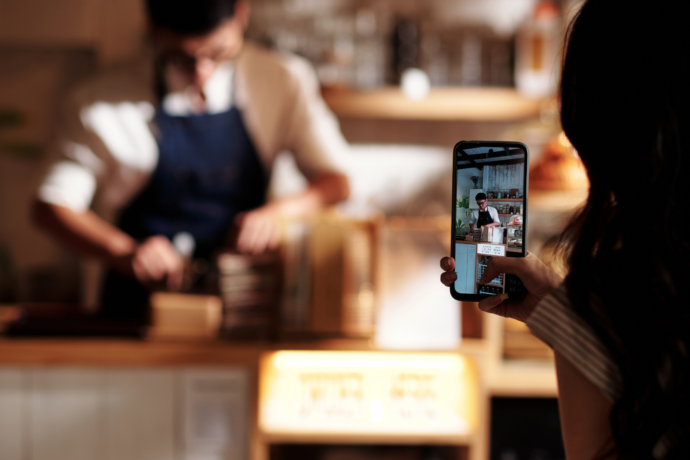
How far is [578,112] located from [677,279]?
172 mm

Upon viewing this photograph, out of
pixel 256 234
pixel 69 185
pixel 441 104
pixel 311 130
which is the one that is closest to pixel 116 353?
pixel 256 234

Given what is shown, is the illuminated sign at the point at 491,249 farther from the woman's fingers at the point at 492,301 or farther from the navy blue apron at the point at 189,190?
the navy blue apron at the point at 189,190

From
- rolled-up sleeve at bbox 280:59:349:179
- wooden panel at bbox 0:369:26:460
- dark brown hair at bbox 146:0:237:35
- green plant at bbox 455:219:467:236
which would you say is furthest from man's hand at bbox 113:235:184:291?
green plant at bbox 455:219:467:236

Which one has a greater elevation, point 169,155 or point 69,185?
point 169,155

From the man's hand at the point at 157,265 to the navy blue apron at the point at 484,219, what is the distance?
129 cm

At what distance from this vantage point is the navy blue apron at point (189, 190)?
5.65ft

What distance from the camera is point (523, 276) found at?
563 mm

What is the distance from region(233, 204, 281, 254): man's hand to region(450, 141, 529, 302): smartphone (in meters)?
1.04

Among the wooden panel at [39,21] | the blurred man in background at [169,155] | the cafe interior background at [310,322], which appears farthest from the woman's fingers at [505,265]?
the wooden panel at [39,21]

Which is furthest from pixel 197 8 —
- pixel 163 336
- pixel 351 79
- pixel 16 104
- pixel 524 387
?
pixel 524 387

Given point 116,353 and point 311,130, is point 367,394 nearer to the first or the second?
point 116,353

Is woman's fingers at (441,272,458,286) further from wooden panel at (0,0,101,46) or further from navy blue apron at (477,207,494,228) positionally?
wooden panel at (0,0,101,46)

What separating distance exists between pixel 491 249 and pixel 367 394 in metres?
1.01

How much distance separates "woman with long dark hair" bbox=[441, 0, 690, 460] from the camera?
443 mm
